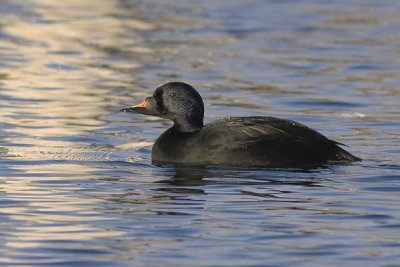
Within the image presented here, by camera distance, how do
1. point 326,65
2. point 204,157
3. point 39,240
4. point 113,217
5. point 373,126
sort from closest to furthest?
point 39,240 → point 113,217 → point 204,157 → point 373,126 → point 326,65

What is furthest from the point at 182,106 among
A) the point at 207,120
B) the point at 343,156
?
the point at 207,120

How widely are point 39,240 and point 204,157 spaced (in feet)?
11.4

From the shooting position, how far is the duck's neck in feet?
43.4

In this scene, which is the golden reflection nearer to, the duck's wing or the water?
the water

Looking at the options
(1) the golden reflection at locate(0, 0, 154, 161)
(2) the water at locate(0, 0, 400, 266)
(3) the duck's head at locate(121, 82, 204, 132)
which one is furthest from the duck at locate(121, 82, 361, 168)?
(1) the golden reflection at locate(0, 0, 154, 161)

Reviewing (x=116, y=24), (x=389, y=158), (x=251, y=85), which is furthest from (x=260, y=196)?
(x=116, y=24)

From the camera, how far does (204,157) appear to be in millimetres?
12555

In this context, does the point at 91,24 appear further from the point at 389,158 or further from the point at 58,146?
the point at 389,158

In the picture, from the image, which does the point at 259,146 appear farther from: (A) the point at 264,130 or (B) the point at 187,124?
(B) the point at 187,124

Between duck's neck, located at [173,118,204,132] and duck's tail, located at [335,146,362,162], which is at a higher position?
duck's neck, located at [173,118,204,132]

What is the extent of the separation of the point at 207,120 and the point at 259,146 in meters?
3.49

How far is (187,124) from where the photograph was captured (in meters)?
13.2

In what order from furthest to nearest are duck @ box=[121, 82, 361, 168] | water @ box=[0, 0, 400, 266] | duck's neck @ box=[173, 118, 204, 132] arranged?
1. duck's neck @ box=[173, 118, 204, 132]
2. duck @ box=[121, 82, 361, 168]
3. water @ box=[0, 0, 400, 266]

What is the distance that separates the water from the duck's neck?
51cm
